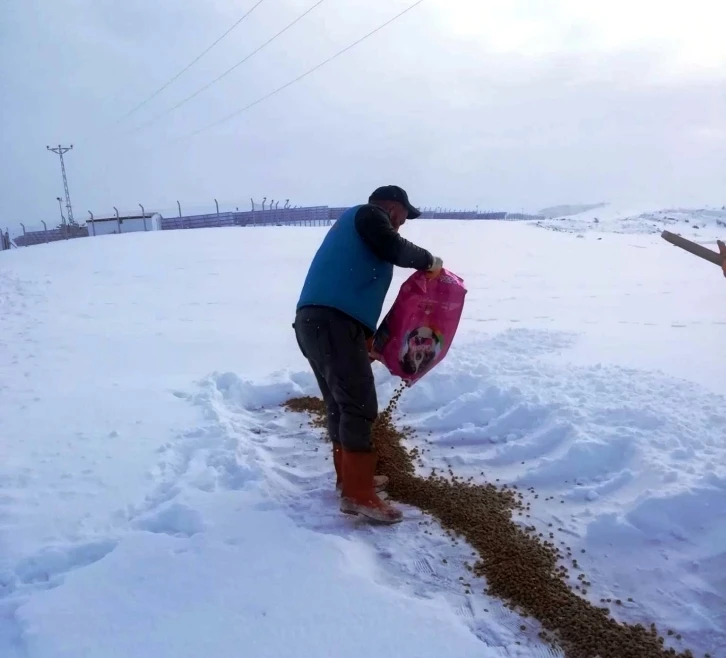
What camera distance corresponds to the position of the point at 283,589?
228cm

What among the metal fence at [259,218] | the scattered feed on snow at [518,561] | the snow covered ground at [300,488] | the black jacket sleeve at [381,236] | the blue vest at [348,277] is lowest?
the scattered feed on snow at [518,561]

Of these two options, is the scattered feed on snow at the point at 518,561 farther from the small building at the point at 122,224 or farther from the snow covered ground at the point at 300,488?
the small building at the point at 122,224

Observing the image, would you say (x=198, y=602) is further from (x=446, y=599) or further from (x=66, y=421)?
(x=66, y=421)

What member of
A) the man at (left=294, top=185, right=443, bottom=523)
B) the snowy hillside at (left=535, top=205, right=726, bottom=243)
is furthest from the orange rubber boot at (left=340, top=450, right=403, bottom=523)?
the snowy hillside at (left=535, top=205, right=726, bottom=243)

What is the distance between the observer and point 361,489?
2932 mm

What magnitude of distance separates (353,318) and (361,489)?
88 centimetres

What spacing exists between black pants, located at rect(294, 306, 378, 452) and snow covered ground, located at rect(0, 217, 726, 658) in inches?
19.6

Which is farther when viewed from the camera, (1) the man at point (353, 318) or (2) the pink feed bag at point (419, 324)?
(2) the pink feed bag at point (419, 324)

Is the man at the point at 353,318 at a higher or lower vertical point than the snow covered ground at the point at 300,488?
higher

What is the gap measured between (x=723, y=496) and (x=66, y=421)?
413cm

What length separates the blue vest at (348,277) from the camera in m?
2.83

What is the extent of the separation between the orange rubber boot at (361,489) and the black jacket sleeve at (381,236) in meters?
1.01

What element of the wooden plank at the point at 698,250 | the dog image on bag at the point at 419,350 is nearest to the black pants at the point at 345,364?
the dog image on bag at the point at 419,350

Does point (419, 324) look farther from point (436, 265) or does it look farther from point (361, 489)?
point (361, 489)
